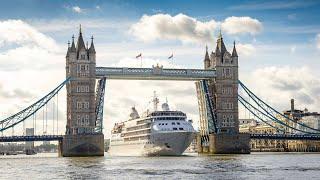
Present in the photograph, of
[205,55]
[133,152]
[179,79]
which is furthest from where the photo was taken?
[205,55]

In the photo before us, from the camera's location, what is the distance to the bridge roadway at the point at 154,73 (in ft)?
486

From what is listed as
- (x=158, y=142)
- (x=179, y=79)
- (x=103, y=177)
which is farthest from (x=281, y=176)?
(x=179, y=79)

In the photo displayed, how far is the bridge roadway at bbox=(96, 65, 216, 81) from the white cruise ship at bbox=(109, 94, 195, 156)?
8528 mm

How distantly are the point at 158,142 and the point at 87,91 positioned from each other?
2415 centimetres

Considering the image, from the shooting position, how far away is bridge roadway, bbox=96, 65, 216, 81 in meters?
148

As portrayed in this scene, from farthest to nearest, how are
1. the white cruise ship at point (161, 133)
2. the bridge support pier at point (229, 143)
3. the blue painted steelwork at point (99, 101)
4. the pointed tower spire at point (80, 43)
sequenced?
the bridge support pier at point (229, 143) < the blue painted steelwork at point (99, 101) < the pointed tower spire at point (80, 43) < the white cruise ship at point (161, 133)

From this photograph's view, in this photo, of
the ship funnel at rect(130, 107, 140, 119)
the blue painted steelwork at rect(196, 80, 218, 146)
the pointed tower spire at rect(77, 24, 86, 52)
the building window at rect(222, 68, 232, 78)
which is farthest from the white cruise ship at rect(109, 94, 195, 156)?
the building window at rect(222, 68, 232, 78)

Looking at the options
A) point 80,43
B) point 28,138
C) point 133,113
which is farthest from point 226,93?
point 28,138

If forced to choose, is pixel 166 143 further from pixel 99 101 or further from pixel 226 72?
pixel 226 72

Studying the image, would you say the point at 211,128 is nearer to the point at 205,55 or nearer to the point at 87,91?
the point at 205,55

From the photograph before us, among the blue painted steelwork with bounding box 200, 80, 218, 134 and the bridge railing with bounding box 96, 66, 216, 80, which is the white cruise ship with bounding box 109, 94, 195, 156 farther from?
the blue painted steelwork with bounding box 200, 80, 218, 134

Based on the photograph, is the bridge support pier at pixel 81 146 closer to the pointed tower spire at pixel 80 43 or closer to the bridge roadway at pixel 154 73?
the bridge roadway at pixel 154 73

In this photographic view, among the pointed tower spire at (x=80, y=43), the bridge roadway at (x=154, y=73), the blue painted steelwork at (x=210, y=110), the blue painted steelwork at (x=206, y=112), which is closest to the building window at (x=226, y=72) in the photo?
the bridge roadway at (x=154, y=73)

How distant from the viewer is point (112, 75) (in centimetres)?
14838
